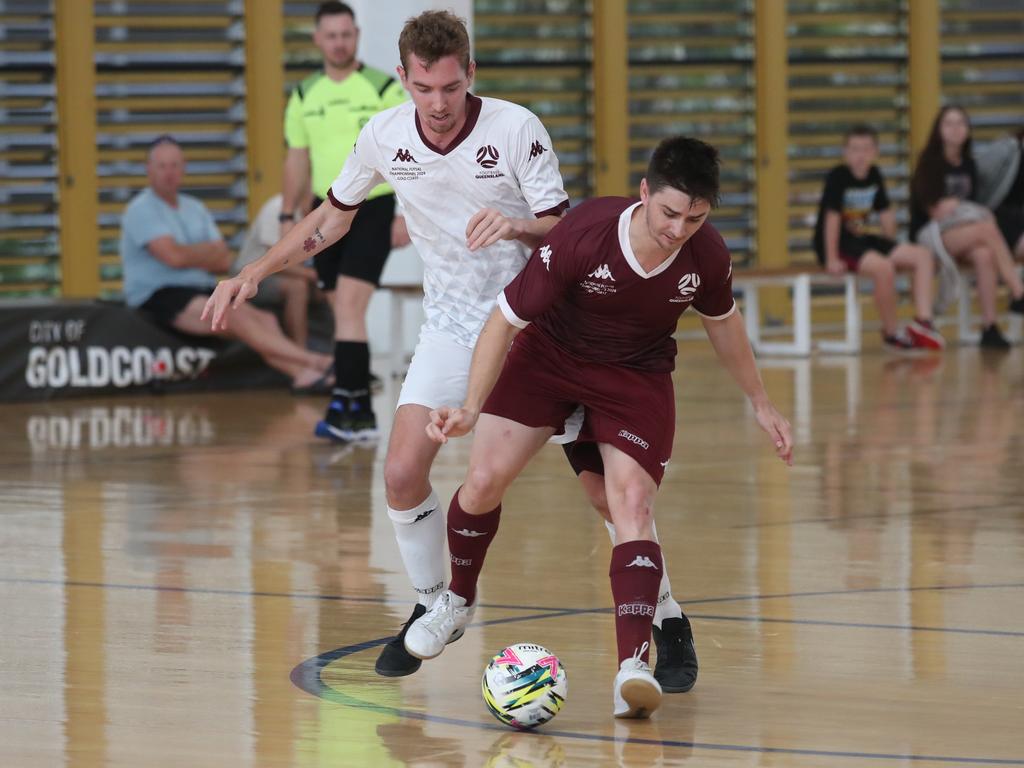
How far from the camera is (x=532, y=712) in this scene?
11.5 ft

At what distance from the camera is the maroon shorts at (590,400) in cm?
391

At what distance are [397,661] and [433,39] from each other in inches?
54.4

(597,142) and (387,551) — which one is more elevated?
(597,142)

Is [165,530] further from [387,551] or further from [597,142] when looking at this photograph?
[597,142]

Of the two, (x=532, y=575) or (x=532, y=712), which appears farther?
(x=532, y=575)

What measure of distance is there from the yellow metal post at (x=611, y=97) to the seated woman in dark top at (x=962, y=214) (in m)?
2.78

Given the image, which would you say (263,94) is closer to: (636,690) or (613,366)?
(613,366)

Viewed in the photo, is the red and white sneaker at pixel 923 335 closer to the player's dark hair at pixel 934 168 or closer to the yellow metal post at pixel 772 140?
the player's dark hair at pixel 934 168

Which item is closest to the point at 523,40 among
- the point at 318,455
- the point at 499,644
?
the point at 318,455

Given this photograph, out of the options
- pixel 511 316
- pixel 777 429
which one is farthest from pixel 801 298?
pixel 511 316

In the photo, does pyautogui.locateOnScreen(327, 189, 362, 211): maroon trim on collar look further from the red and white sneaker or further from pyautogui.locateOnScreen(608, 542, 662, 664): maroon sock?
the red and white sneaker

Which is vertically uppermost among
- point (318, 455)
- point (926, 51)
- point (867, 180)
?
point (926, 51)

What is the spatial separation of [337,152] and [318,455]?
5.22 ft

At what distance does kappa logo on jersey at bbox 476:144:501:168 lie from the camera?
4176 millimetres
